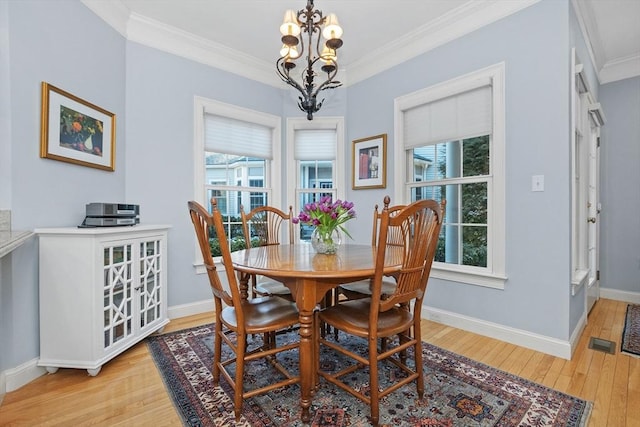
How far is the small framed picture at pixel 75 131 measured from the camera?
1934 millimetres

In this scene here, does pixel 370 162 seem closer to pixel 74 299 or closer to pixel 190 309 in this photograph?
pixel 190 309

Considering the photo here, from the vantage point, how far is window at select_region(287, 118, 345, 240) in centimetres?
370

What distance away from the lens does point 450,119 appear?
9.04ft

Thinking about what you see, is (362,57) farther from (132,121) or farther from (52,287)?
(52,287)

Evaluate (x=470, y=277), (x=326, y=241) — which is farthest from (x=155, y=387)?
(x=470, y=277)

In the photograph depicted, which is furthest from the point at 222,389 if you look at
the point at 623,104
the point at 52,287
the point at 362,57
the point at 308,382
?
the point at 623,104

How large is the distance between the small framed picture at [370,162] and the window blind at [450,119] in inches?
12.3

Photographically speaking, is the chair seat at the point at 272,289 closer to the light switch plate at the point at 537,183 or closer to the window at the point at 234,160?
the window at the point at 234,160

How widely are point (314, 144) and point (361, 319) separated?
8.73ft

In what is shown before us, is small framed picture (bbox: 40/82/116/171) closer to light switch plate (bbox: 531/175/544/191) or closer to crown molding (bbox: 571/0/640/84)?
light switch plate (bbox: 531/175/544/191)

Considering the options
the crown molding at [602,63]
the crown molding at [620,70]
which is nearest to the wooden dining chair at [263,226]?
the crown molding at [602,63]

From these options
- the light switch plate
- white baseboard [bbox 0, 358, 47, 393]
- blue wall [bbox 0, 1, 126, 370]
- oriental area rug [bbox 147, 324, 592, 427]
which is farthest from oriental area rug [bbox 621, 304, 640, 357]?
white baseboard [bbox 0, 358, 47, 393]

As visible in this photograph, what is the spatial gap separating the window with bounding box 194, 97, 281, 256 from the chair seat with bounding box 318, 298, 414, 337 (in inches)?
76.4

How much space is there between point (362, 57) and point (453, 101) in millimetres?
1266
